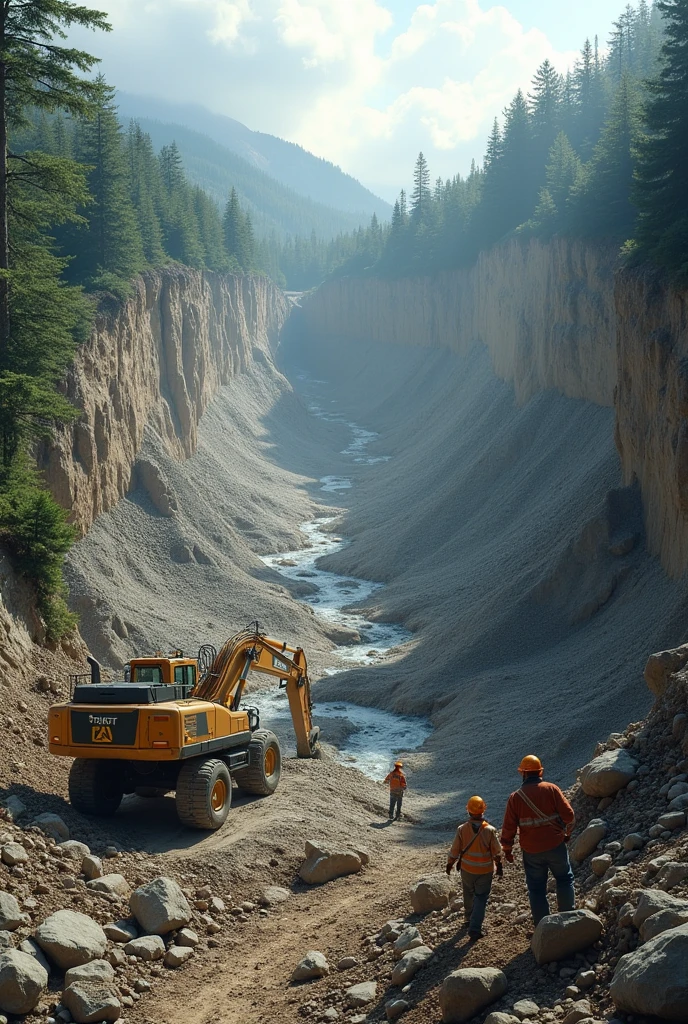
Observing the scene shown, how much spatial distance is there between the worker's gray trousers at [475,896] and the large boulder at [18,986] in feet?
14.5

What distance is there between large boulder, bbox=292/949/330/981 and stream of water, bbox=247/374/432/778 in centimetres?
1463

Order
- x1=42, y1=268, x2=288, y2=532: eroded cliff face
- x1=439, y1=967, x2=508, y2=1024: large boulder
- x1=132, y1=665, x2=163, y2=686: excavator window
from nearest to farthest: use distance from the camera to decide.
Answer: x1=439, y1=967, x2=508, y2=1024: large boulder → x1=132, y1=665, x2=163, y2=686: excavator window → x1=42, y1=268, x2=288, y2=532: eroded cliff face

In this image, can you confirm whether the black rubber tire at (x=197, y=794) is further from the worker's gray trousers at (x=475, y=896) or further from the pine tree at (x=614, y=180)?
the pine tree at (x=614, y=180)

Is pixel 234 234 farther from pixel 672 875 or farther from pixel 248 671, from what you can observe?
pixel 672 875

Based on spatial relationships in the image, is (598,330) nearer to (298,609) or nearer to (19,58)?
(298,609)

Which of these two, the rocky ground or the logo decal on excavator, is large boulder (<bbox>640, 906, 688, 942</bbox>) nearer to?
the rocky ground

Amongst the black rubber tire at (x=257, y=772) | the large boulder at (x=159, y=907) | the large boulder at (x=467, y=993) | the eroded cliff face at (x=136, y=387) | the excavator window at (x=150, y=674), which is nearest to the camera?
the large boulder at (x=467, y=993)

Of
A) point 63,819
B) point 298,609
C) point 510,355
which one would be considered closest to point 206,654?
point 63,819

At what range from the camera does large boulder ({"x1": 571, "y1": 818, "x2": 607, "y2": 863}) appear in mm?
10969

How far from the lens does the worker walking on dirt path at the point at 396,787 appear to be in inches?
779

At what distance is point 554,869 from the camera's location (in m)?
9.52

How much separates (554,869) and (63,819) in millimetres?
7915

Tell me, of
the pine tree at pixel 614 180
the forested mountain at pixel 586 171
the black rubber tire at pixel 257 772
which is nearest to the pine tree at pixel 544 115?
the forested mountain at pixel 586 171

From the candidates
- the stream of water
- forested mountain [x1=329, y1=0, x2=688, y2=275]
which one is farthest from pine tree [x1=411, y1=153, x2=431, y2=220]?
the stream of water
